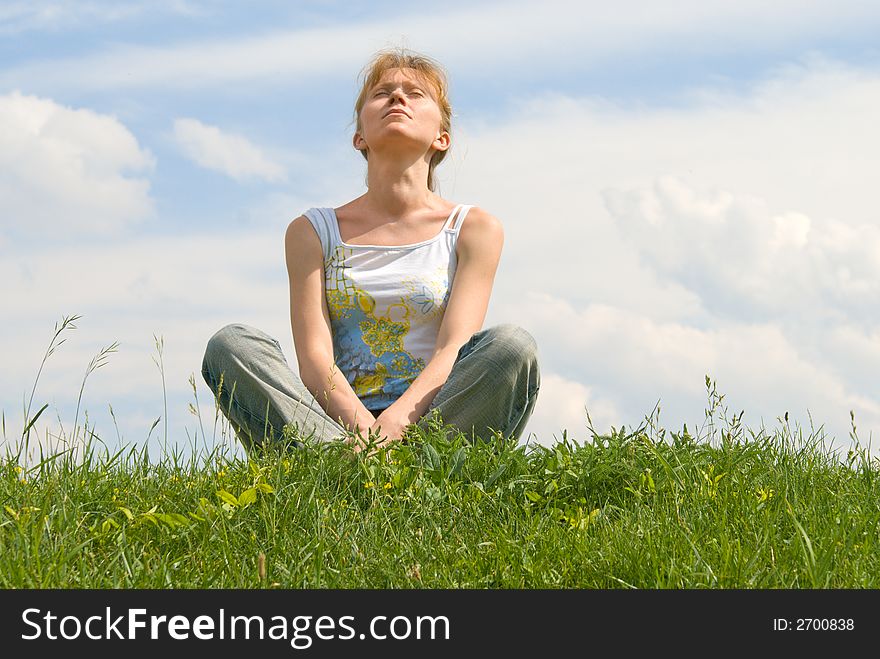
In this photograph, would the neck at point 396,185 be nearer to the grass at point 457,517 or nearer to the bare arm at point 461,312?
the bare arm at point 461,312

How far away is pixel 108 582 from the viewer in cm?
329

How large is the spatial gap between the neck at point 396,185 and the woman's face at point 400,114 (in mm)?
107

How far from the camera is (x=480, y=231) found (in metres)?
6.06

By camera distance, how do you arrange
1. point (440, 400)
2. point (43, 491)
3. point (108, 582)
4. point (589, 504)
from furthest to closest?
point (440, 400) → point (589, 504) → point (43, 491) → point (108, 582)

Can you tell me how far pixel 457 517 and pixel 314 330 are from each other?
186 centimetres

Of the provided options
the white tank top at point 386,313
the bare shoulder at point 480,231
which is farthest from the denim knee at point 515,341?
the bare shoulder at point 480,231

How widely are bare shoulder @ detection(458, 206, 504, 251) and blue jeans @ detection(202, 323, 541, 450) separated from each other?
2.36 feet

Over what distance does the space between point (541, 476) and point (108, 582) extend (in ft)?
6.89

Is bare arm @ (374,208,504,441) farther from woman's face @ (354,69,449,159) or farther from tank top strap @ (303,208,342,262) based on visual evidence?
tank top strap @ (303,208,342,262)

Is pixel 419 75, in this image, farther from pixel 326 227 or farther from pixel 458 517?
pixel 458 517
